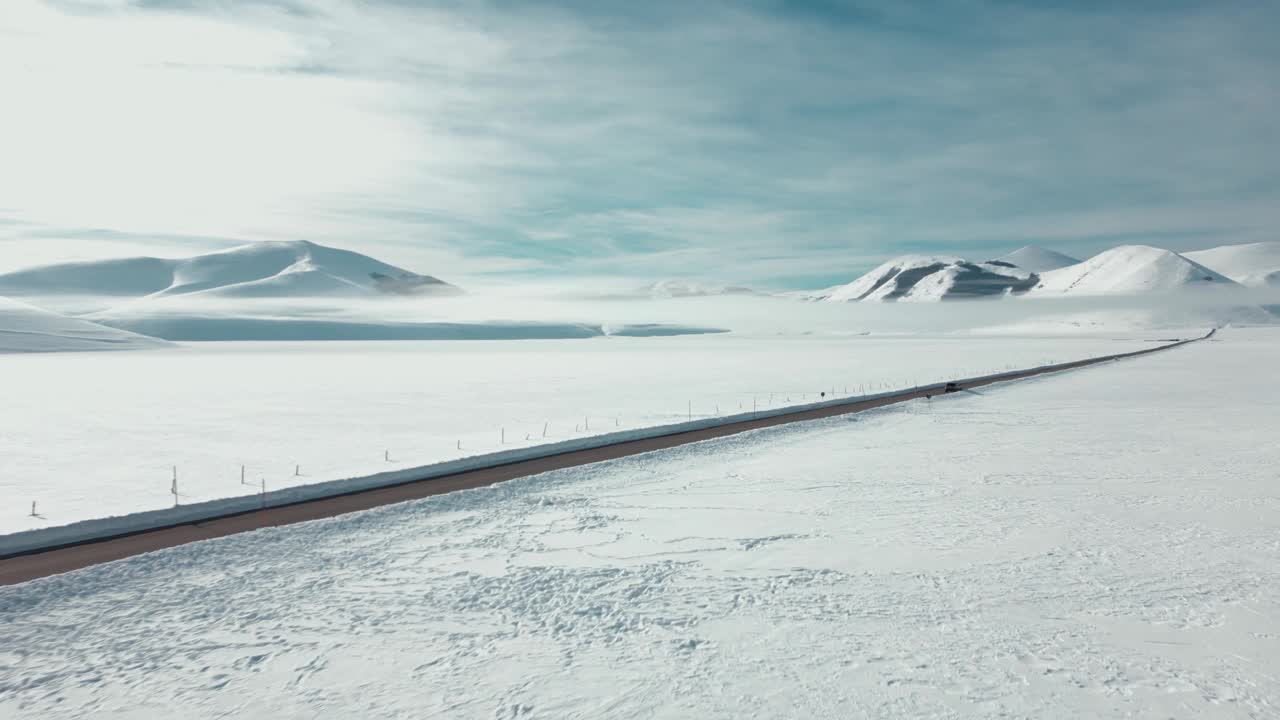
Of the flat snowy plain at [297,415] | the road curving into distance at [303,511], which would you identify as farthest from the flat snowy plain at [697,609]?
the flat snowy plain at [297,415]

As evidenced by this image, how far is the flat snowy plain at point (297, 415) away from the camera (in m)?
20.0

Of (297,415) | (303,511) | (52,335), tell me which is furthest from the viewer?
(52,335)

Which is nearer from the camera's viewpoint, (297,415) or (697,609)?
(697,609)

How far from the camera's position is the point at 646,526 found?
1627 cm

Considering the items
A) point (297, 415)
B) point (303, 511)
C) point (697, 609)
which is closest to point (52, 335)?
point (297, 415)

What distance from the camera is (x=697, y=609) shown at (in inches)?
470

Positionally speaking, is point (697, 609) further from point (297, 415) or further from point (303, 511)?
point (297, 415)

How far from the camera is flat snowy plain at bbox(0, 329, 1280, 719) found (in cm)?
936

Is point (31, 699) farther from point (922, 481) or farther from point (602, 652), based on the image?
point (922, 481)

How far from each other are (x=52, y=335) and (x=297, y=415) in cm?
11857

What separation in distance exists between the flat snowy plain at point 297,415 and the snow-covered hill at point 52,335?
55108 millimetres

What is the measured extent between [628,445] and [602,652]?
15.3 m

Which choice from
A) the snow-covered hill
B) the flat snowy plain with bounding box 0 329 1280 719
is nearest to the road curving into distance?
the flat snowy plain with bounding box 0 329 1280 719

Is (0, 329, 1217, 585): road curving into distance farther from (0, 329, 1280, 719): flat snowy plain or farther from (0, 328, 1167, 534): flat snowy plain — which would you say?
(0, 328, 1167, 534): flat snowy plain
